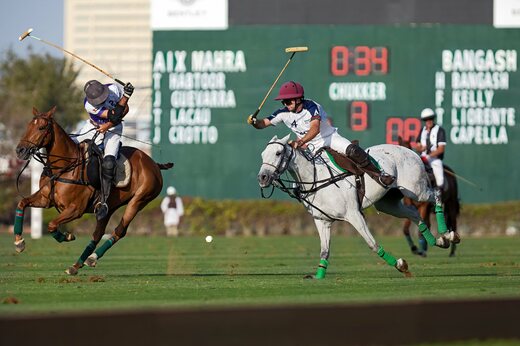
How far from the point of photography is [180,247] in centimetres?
2581

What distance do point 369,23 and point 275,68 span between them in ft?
7.86

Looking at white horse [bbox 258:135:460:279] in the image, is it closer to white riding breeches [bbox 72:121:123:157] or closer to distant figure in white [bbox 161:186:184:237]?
white riding breeches [bbox 72:121:123:157]

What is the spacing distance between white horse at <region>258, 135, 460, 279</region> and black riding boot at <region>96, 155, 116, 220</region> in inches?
83.0

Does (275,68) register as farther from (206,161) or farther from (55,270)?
→ (55,270)

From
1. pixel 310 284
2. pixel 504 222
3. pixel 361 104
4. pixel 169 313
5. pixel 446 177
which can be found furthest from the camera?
pixel 504 222

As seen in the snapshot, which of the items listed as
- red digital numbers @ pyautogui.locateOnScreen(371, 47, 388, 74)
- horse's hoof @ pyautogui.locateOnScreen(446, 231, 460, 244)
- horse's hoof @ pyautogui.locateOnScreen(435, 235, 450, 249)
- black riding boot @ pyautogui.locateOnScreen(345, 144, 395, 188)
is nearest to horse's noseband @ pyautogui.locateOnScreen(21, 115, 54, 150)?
black riding boot @ pyautogui.locateOnScreen(345, 144, 395, 188)

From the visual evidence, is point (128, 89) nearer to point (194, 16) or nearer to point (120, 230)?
point (120, 230)

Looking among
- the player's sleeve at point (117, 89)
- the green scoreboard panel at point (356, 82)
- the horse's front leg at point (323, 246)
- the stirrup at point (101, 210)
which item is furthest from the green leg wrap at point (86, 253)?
the green scoreboard panel at point (356, 82)

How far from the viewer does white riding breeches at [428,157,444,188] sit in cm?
2052

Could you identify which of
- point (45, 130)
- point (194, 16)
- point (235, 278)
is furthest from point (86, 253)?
point (194, 16)

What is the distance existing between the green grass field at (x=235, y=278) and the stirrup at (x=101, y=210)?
2.48ft

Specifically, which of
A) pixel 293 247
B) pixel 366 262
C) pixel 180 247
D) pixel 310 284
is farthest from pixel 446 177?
pixel 310 284

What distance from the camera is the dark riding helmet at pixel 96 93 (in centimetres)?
1600

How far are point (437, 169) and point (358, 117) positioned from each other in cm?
838
